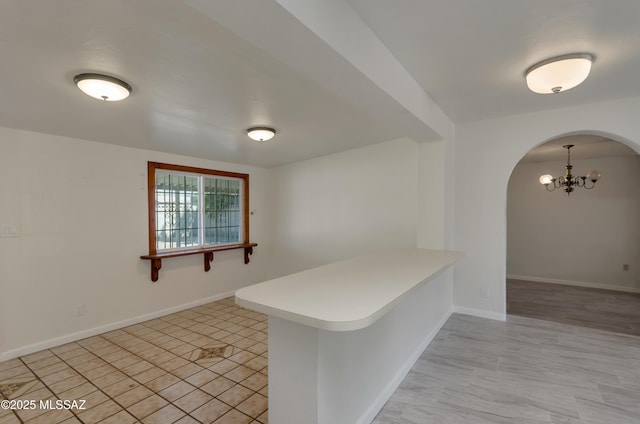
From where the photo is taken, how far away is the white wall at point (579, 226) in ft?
15.2

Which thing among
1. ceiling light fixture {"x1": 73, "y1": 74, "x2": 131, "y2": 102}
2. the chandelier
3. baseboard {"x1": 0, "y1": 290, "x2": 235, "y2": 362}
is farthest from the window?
the chandelier

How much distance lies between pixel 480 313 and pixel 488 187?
4.87 feet

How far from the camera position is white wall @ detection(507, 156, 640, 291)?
462cm

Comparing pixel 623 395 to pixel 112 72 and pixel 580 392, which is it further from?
pixel 112 72

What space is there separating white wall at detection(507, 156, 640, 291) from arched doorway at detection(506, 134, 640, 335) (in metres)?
0.01

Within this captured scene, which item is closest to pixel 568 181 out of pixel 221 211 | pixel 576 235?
pixel 576 235

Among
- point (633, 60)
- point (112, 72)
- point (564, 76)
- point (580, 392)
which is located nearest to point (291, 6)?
point (112, 72)

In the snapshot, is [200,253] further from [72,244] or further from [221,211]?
[72,244]

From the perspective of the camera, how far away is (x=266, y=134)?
3.01 metres

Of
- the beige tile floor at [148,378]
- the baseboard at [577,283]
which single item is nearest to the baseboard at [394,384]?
the beige tile floor at [148,378]

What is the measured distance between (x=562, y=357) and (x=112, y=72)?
13.2 feet

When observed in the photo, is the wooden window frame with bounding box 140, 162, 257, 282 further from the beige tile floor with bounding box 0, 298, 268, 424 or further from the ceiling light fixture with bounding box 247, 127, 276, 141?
the ceiling light fixture with bounding box 247, 127, 276, 141

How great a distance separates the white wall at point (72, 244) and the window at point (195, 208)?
16cm

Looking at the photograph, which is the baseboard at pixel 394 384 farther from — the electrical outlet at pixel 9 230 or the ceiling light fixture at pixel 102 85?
the electrical outlet at pixel 9 230
